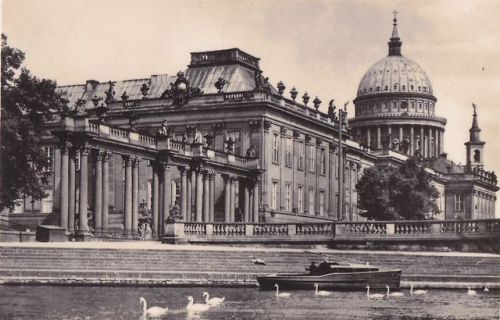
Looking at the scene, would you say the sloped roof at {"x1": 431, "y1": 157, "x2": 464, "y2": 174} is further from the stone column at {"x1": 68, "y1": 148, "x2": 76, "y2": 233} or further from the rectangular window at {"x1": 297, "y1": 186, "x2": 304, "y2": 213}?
the stone column at {"x1": 68, "y1": 148, "x2": 76, "y2": 233}

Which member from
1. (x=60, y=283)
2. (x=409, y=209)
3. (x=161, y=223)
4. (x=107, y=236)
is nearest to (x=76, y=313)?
(x=60, y=283)

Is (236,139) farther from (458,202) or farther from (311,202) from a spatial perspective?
(458,202)

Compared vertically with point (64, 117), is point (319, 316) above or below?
below

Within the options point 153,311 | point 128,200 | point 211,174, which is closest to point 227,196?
point 211,174

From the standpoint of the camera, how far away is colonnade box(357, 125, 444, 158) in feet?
612

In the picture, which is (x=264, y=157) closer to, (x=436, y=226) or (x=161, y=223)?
(x=161, y=223)

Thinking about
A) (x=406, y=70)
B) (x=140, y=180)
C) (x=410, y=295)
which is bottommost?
(x=410, y=295)

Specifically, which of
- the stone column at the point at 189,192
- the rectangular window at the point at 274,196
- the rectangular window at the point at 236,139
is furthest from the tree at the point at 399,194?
the stone column at the point at 189,192

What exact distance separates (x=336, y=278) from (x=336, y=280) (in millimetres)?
81

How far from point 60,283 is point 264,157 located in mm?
44485

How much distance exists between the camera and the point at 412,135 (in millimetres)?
186750

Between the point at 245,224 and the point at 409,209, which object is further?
the point at 409,209

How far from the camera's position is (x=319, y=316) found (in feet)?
105

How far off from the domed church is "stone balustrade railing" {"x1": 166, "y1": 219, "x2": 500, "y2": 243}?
415 ft
